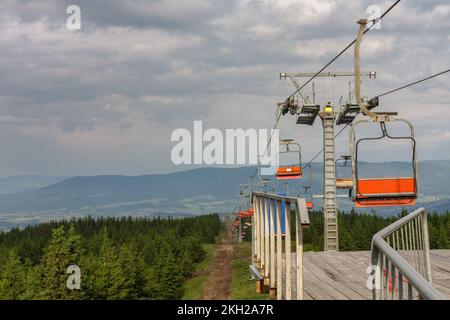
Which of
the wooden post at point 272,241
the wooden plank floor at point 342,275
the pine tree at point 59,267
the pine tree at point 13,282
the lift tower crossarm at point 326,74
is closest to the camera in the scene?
the wooden plank floor at point 342,275

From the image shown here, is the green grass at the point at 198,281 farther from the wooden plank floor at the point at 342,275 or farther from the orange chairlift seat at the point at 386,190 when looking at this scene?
the orange chairlift seat at the point at 386,190

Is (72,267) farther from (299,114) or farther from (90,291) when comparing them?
(299,114)

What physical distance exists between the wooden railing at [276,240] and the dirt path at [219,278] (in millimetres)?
61077

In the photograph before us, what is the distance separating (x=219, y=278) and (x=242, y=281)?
938 cm

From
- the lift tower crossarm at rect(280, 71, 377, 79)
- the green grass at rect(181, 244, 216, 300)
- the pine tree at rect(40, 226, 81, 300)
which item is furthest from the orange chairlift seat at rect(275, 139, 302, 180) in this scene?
the green grass at rect(181, 244, 216, 300)

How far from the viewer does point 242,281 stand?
7900cm

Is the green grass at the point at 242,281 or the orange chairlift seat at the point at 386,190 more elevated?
the orange chairlift seat at the point at 386,190

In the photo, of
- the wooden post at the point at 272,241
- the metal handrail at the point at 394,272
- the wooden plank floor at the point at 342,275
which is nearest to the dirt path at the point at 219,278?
the wooden plank floor at the point at 342,275

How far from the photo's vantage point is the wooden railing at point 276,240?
6.67 m
